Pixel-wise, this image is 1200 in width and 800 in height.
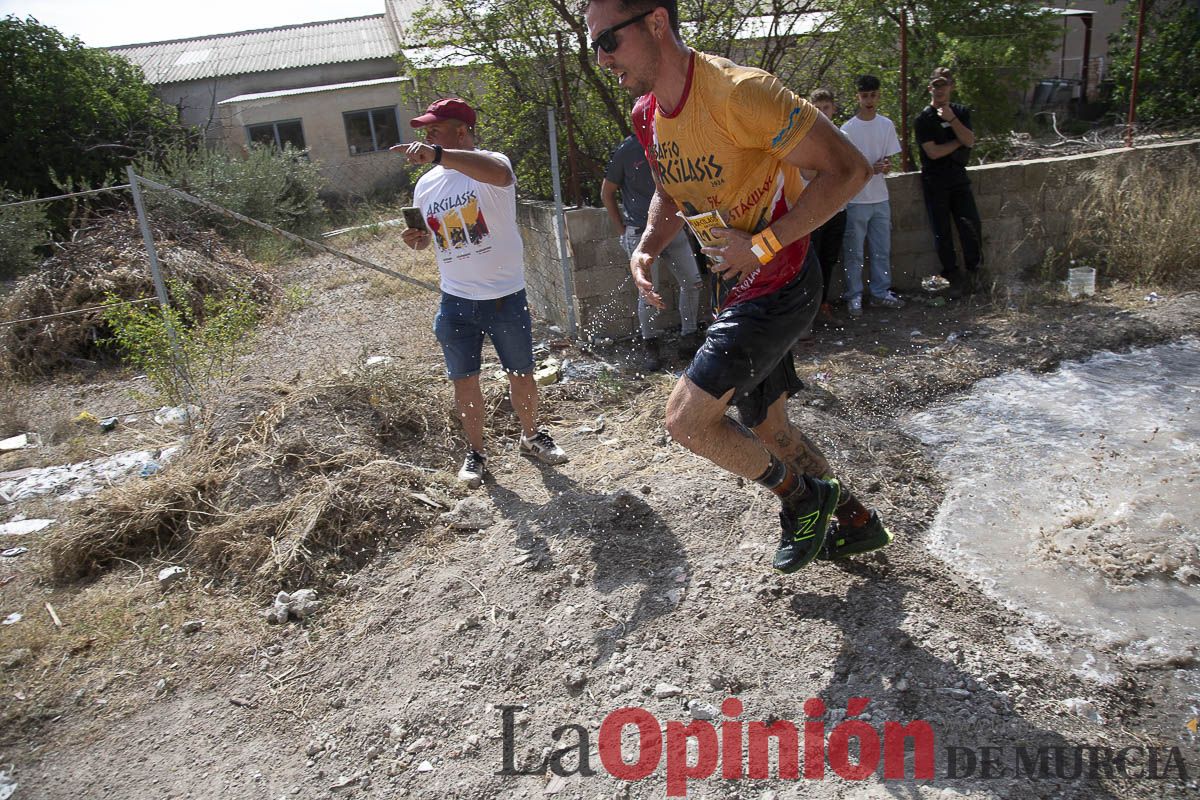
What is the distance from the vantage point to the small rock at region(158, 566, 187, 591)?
12.4 feet

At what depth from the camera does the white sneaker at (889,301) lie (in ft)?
22.9

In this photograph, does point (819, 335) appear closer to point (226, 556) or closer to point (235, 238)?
point (226, 556)

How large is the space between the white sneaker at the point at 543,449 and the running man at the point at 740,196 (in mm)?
1759

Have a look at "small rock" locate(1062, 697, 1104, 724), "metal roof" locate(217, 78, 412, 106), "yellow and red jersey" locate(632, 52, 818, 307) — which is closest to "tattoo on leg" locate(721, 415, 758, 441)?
"yellow and red jersey" locate(632, 52, 818, 307)

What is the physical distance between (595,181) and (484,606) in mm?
4998

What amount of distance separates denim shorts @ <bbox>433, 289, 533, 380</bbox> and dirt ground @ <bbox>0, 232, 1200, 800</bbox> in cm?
61

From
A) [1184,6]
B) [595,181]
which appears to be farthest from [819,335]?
[1184,6]

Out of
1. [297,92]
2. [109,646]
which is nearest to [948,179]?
[109,646]

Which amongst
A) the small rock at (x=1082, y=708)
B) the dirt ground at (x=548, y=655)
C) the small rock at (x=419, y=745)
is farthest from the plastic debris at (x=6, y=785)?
the small rock at (x=1082, y=708)

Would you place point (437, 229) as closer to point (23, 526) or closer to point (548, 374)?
point (548, 374)

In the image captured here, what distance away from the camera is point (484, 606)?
10.6ft

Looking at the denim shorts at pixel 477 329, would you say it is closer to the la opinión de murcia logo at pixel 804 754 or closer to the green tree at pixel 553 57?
the la opinión de murcia logo at pixel 804 754

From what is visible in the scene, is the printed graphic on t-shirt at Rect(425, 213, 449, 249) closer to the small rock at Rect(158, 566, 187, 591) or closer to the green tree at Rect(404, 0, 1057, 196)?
the small rock at Rect(158, 566, 187, 591)

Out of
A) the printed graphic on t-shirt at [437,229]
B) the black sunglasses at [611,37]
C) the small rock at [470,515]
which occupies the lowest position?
the small rock at [470,515]
